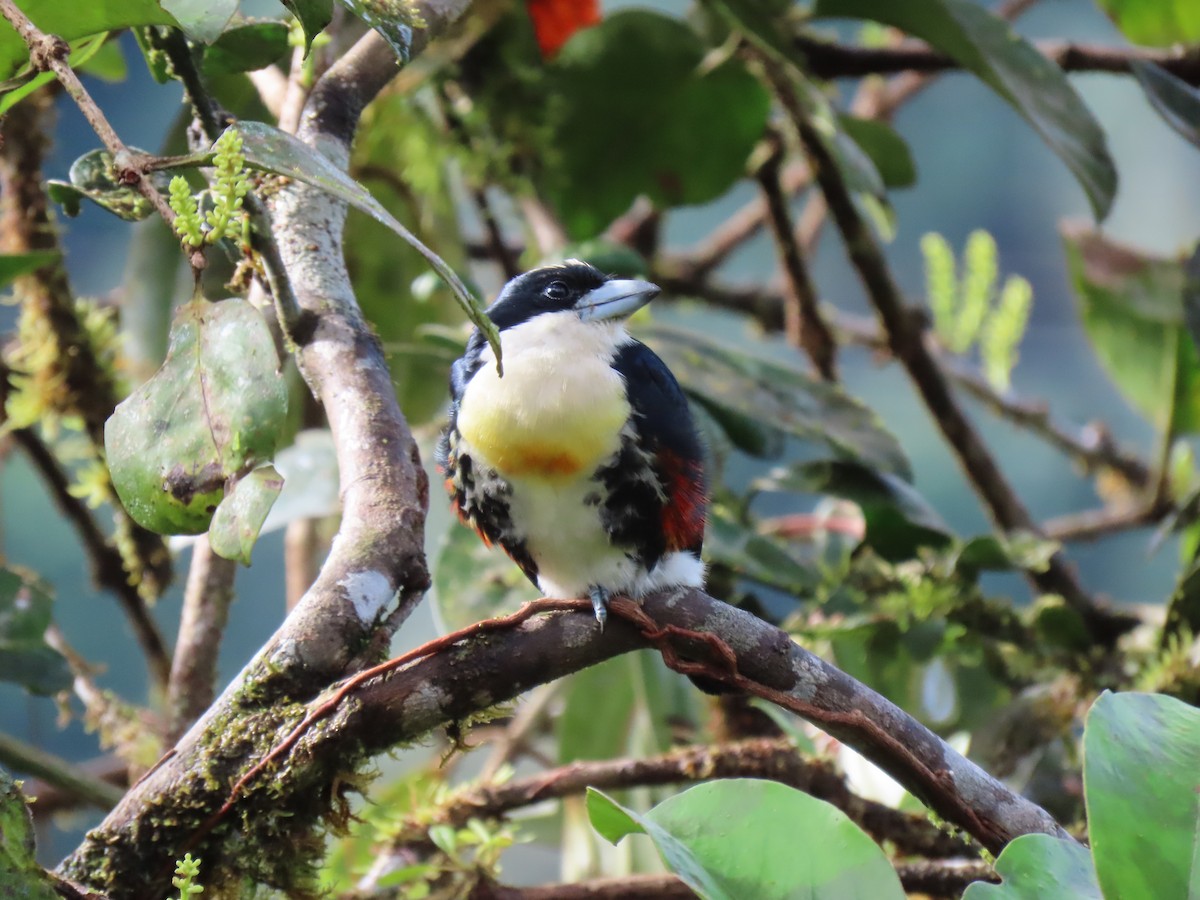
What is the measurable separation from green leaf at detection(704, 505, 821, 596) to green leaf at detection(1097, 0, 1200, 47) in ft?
2.49

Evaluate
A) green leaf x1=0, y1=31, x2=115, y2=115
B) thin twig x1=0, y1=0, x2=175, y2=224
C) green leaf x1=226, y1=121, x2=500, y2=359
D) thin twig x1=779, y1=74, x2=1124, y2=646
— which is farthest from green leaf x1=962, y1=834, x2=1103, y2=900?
thin twig x1=779, y1=74, x2=1124, y2=646

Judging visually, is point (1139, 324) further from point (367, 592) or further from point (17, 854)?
point (17, 854)

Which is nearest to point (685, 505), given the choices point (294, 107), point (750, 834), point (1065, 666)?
point (750, 834)

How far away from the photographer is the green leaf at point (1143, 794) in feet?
2.03

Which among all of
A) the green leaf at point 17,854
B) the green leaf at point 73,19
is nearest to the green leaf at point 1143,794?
the green leaf at point 17,854

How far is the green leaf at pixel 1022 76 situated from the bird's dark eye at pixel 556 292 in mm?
510

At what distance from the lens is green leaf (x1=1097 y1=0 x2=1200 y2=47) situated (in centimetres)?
147

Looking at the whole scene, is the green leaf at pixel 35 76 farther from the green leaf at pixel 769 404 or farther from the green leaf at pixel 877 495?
the green leaf at pixel 877 495

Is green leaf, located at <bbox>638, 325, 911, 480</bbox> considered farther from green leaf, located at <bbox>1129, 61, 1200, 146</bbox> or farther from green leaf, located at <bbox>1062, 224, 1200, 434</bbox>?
green leaf, located at <bbox>1062, 224, 1200, 434</bbox>

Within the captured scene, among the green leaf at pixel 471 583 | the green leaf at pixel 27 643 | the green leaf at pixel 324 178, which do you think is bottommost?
the green leaf at pixel 471 583

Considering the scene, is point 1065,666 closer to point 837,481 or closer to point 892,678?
point 892,678

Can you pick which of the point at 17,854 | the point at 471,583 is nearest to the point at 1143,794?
the point at 17,854

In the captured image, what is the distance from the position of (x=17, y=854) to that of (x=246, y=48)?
528 millimetres

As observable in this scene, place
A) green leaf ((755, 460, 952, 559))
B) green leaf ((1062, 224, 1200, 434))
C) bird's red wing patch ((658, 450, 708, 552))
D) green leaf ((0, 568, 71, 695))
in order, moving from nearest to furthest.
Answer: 1. bird's red wing patch ((658, 450, 708, 552))
2. green leaf ((0, 568, 71, 695))
3. green leaf ((755, 460, 952, 559))
4. green leaf ((1062, 224, 1200, 434))
